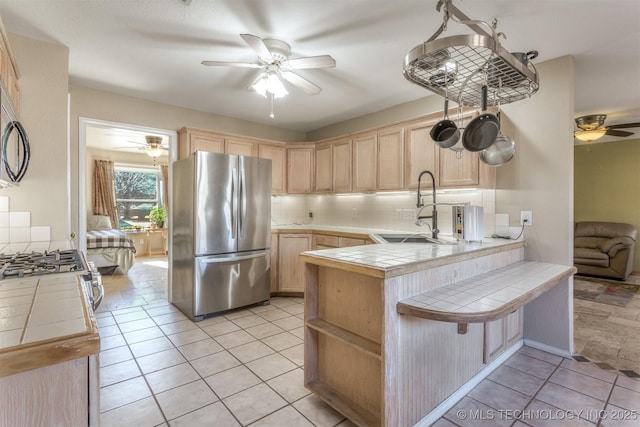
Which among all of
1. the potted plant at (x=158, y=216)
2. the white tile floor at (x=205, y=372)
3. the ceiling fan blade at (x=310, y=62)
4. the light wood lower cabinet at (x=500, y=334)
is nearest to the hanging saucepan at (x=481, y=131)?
the ceiling fan blade at (x=310, y=62)

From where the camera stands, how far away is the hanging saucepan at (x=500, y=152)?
2299mm

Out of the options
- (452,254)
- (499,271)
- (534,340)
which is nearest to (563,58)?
(499,271)

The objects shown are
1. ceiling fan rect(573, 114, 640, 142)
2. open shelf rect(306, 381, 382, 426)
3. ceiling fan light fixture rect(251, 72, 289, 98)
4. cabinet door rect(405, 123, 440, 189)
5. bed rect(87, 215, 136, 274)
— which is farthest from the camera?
bed rect(87, 215, 136, 274)

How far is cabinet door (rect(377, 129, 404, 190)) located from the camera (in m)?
3.46

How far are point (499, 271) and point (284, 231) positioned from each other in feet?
8.46

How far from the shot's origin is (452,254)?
181cm

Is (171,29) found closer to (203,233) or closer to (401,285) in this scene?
(203,233)

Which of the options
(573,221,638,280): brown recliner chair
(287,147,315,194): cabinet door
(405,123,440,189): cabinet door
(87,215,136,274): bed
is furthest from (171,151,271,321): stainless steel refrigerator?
(573,221,638,280): brown recliner chair

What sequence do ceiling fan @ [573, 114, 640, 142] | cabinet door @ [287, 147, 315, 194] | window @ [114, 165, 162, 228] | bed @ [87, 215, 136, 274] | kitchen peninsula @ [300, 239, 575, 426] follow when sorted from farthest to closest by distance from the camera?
window @ [114, 165, 162, 228] < bed @ [87, 215, 136, 274] < cabinet door @ [287, 147, 315, 194] < ceiling fan @ [573, 114, 640, 142] < kitchen peninsula @ [300, 239, 575, 426]

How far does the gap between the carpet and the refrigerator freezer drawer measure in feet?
13.7

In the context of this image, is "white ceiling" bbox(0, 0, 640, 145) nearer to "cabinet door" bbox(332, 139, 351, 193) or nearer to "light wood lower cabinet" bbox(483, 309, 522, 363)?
"cabinet door" bbox(332, 139, 351, 193)

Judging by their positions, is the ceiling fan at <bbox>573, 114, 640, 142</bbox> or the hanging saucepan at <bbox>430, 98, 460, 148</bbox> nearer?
the hanging saucepan at <bbox>430, 98, 460, 148</bbox>

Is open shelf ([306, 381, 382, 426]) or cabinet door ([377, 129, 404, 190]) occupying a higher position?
cabinet door ([377, 129, 404, 190])

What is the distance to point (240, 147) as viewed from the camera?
409 cm
